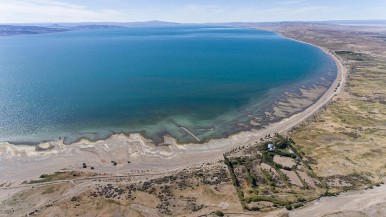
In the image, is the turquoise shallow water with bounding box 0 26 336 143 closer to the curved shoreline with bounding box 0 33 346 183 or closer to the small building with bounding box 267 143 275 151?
the curved shoreline with bounding box 0 33 346 183

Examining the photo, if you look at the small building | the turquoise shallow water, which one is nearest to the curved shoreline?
the turquoise shallow water

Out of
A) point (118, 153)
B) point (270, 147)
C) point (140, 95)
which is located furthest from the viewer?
point (140, 95)

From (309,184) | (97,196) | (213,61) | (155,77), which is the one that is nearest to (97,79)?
(155,77)

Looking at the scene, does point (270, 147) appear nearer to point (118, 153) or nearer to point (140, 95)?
point (118, 153)

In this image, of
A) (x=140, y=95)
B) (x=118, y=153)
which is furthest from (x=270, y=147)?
(x=140, y=95)

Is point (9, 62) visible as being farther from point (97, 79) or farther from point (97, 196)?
point (97, 196)

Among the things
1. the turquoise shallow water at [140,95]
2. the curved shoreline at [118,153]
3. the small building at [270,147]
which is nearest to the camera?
the curved shoreline at [118,153]

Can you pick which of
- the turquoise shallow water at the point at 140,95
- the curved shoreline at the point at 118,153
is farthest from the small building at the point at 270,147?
the turquoise shallow water at the point at 140,95

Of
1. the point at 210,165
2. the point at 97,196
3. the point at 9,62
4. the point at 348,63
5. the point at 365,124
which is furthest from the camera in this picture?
the point at 9,62

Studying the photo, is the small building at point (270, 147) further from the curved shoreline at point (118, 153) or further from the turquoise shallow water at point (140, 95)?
the turquoise shallow water at point (140, 95)
